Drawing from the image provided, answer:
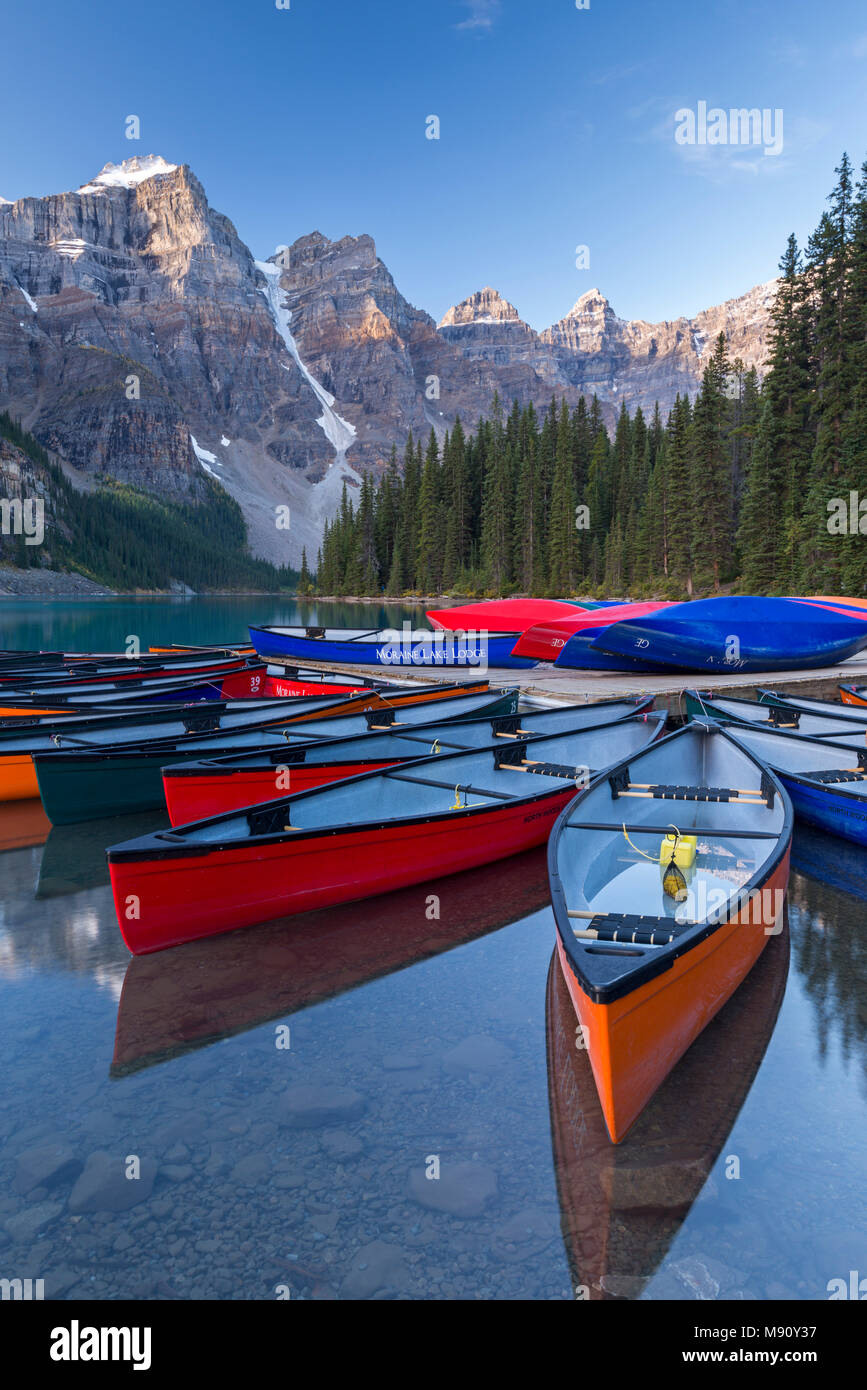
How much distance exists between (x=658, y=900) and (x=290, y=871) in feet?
11.7

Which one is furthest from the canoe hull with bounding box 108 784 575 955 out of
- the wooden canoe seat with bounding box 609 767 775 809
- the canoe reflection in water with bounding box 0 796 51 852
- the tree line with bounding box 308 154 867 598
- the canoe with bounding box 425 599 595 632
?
the tree line with bounding box 308 154 867 598

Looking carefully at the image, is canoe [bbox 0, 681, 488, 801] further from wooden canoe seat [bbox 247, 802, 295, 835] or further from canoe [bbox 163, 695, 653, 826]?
wooden canoe seat [bbox 247, 802, 295, 835]

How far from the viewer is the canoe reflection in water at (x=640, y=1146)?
3598mm

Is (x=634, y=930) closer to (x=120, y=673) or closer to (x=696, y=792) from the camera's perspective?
(x=696, y=792)

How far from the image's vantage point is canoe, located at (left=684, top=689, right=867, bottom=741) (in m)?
12.5

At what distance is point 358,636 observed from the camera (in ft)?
88.3

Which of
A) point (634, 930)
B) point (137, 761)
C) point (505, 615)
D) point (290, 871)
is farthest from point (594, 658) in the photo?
point (634, 930)

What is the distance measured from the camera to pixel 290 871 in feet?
24.1

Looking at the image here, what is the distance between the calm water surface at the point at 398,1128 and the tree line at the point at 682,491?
34.5 m

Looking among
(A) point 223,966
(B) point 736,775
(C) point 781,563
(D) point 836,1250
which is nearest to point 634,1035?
(D) point 836,1250

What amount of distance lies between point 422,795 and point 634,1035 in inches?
225

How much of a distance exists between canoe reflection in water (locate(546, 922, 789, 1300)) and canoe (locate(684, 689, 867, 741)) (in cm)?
726
